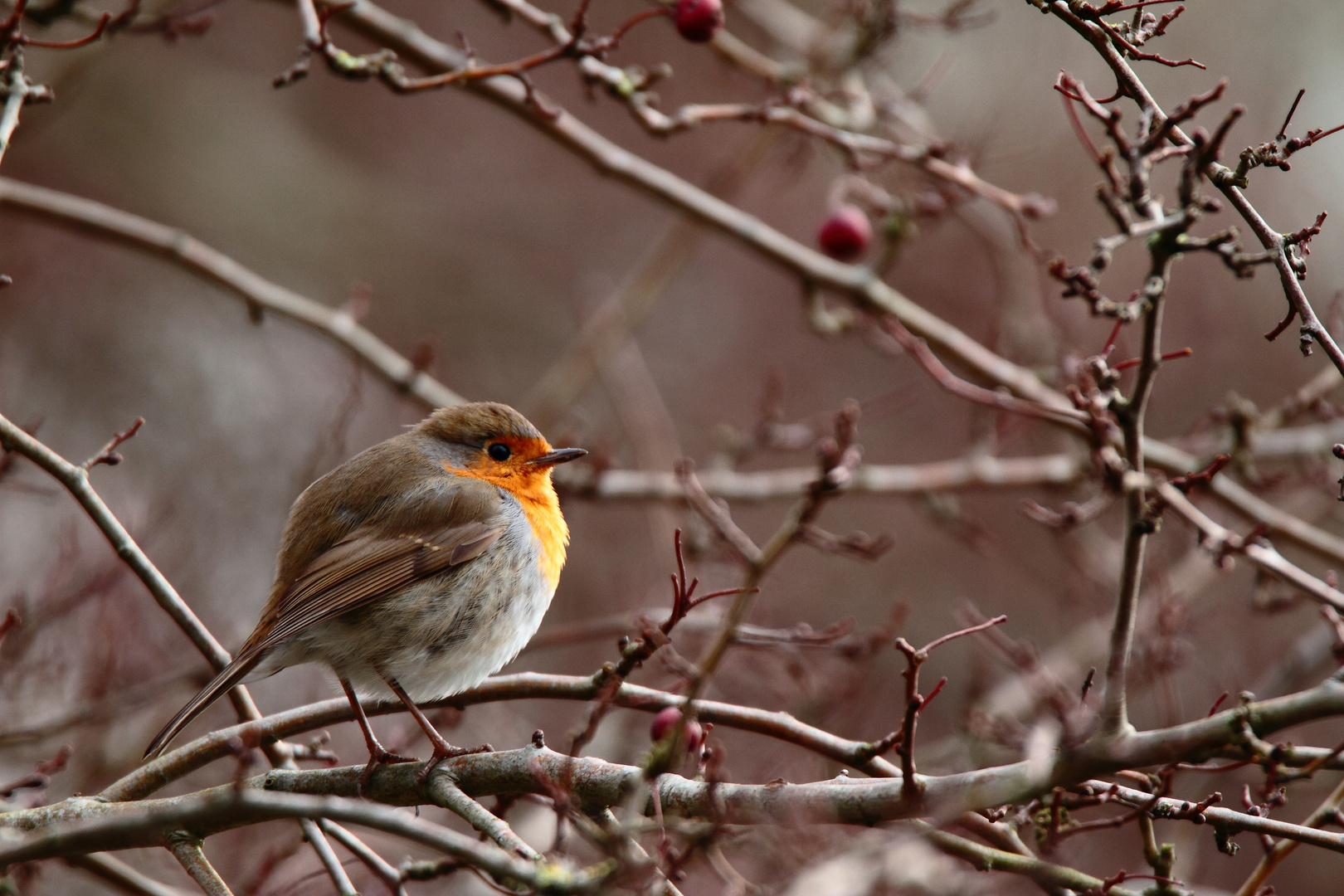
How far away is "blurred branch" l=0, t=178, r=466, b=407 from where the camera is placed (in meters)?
4.40

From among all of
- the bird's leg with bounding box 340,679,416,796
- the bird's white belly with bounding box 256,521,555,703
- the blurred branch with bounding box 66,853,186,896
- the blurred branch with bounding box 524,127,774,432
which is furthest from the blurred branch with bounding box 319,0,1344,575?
the blurred branch with bounding box 66,853,186,896

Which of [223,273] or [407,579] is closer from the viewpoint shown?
[407,579]

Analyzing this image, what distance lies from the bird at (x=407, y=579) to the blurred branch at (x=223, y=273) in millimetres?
659

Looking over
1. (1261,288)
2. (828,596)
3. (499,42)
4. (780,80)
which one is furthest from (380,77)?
(1261,288)

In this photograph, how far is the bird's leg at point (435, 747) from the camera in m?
3.05

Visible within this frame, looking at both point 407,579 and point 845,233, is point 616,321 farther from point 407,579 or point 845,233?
point 407,579

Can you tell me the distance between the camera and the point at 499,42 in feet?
34.5

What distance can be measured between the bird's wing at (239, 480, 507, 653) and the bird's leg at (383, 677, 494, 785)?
0.32m

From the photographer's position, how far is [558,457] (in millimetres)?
4289

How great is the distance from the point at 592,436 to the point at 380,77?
3.89 m

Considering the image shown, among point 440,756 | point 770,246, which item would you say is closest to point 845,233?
point 770,246

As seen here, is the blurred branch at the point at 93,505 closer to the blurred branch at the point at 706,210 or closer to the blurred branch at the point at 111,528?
the blurred branch at the point at 111,528

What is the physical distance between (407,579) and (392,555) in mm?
108

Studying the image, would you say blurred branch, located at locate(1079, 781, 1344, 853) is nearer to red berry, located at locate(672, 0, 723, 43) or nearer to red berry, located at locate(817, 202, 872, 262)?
red berry, located at locate(672, 0, 723, 43)
